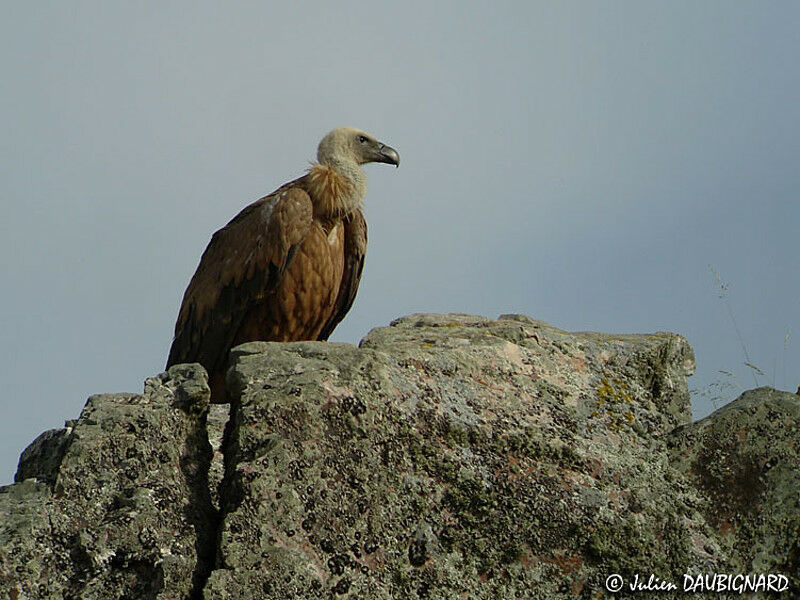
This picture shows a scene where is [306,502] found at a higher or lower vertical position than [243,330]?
lower

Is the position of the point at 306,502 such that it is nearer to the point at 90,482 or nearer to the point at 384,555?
the point at 384,555

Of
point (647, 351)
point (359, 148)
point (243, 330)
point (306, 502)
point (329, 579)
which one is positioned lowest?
point (329, 579)

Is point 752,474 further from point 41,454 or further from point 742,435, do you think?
point 41,454

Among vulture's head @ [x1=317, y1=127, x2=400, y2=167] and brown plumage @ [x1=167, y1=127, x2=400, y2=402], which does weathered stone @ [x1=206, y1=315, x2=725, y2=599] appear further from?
vulture's head @ [x1=317, y1=127, x2=400, y2=167]

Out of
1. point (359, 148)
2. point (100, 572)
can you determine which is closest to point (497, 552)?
point (100, 572)

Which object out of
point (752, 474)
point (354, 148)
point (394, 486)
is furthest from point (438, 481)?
point (354, 148)

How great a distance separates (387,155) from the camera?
9148 millimetres

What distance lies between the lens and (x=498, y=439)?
3.41 meters

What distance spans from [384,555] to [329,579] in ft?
0.60

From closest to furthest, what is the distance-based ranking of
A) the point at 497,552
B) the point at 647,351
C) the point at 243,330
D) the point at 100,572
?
1. the point at 100,572
2. the point at 497,552
3. the point at 647,351
4. the point at 243,330

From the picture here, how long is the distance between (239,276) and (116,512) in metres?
4.43

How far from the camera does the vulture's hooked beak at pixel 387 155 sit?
913 centimetres

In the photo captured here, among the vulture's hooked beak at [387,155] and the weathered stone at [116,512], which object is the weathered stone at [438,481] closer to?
the weathered stone at [116,512]

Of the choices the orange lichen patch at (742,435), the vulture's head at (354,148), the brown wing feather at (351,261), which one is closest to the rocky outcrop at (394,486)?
the orange lichen patch at (742,435)
